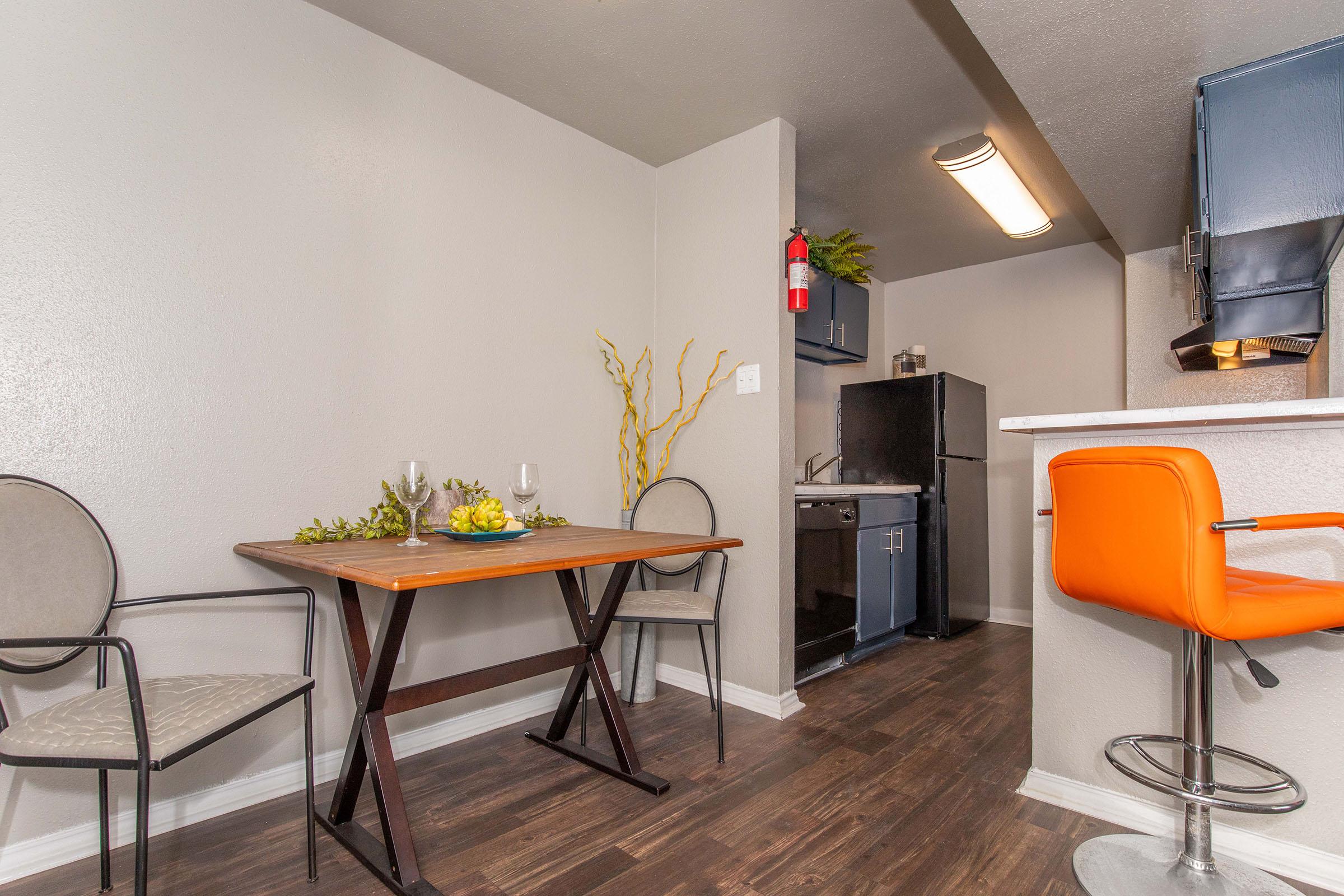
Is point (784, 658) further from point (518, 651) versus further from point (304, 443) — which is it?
point (304, 443)

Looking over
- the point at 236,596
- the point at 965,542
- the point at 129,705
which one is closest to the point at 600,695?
the point at 236,596

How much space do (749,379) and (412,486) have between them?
1526 mm

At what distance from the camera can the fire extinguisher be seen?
2832mm

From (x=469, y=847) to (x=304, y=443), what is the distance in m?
1.29

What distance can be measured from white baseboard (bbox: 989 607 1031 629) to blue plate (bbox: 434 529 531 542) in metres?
3.67

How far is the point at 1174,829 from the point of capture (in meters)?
1.77

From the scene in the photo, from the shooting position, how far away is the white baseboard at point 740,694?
2.71 m

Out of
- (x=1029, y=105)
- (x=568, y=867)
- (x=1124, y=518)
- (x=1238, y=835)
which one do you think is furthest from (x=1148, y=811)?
(x=1029, y=105)

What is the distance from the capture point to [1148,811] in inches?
71.2

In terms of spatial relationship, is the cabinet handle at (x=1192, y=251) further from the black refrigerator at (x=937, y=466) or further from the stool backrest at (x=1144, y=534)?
the black refrigerator at (x=937, y=466)

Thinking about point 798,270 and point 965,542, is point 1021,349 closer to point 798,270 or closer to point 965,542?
point 965,542

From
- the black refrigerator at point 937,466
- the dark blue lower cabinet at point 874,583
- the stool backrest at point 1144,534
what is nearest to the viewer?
the stool backrest at point 1144,534

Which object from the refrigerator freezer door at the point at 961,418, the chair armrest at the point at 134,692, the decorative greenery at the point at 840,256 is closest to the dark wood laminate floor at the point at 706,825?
the chair armrest at the point at 134,692

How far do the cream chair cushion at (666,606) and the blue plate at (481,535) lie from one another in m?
0.46
